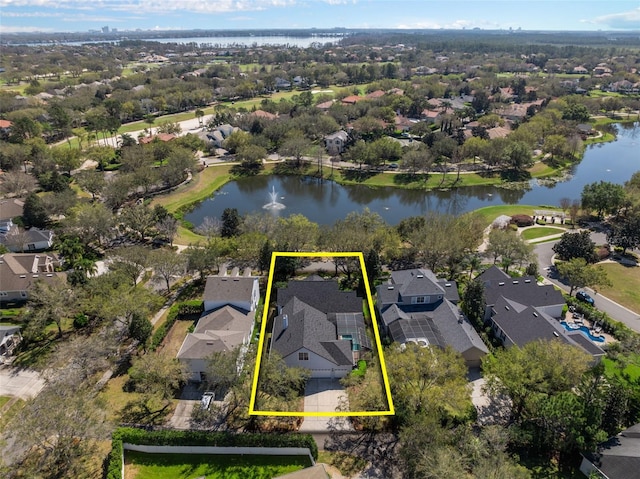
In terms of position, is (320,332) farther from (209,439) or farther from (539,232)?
(539,232)

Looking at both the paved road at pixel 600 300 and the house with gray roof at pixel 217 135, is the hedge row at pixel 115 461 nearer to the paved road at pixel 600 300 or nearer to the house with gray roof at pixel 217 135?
the paved road at pixel 600 300

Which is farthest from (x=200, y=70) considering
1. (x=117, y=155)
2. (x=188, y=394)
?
(x=188, y=394)

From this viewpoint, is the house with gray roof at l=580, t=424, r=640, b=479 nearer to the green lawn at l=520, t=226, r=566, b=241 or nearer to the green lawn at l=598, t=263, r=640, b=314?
the green lawn at l=598, t=263, r=640, b=314

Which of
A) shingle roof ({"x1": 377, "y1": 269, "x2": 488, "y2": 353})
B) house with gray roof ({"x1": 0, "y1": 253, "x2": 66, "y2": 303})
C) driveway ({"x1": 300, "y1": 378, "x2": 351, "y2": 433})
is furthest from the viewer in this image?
house with gray roof ({"x1": 0, "y1": 253, "x2": 66, "y2": 303})

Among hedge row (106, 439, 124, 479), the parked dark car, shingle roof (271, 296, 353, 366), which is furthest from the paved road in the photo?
hedge row (106, 439, 124, 479)

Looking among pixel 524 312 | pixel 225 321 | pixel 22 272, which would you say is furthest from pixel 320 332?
pixel 22 272

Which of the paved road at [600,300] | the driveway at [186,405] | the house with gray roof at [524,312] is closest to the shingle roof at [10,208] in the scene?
the driveway at [186,405]
